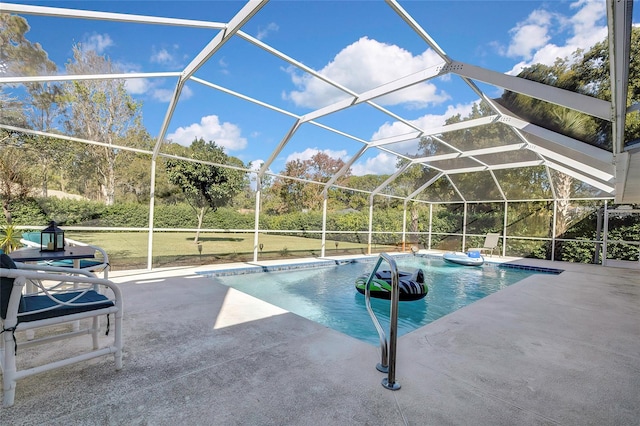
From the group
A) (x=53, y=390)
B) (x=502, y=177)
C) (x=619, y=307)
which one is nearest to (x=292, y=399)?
(x=53, y=390)

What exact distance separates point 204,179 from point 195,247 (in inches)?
102

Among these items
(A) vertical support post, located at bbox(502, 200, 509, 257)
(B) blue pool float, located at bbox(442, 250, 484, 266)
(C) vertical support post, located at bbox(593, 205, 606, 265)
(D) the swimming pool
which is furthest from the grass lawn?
(C) vertical support post, located at bbox(593, 205, 606, 265)

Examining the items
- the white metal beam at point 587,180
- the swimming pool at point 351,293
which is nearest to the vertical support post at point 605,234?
the white metal beam at point 587,180

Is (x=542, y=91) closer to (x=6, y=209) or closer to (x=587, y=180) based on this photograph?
(x=587, y=180)

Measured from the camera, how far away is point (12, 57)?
3.57 m

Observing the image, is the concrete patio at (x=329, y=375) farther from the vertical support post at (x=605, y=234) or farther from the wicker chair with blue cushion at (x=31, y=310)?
the vertical support post at (x=605, y=234)

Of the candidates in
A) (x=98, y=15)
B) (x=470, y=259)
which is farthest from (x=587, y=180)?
(x=98, y=15)

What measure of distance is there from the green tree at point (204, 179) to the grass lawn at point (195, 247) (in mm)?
618

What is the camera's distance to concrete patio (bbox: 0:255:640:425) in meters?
1.79

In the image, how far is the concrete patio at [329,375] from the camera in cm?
179

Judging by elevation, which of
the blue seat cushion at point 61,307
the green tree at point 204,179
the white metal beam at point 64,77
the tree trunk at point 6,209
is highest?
the white metal beam at point 64,77

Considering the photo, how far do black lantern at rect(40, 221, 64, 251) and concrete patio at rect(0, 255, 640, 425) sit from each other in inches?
39.7

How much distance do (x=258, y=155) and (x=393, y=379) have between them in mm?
13298

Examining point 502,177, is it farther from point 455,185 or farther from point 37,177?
point 37,177
